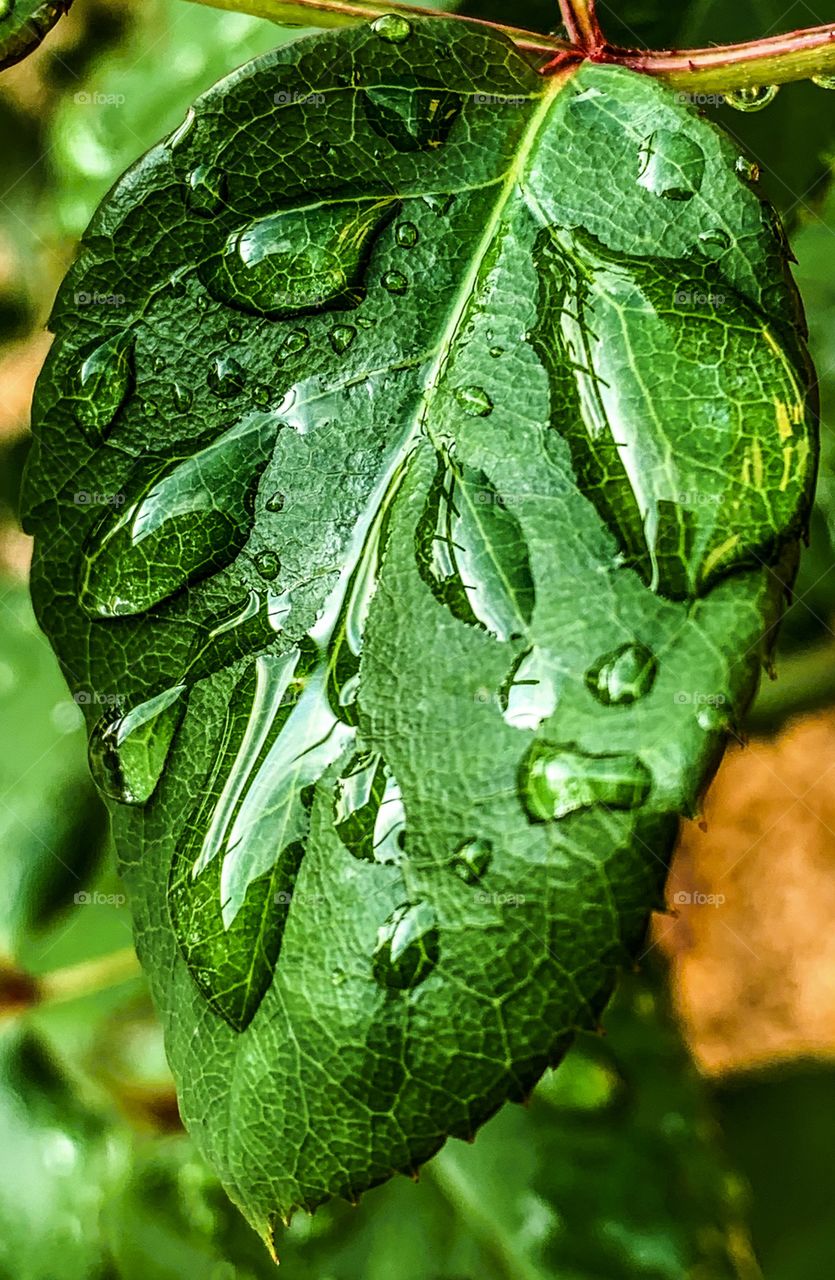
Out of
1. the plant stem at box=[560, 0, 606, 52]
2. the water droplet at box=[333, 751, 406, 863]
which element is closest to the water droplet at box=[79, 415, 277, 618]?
the water droplet at box=[333, 751, 406, 863]

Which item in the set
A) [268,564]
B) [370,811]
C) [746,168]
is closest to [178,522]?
[268,564]

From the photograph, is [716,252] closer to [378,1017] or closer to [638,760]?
[638,760]

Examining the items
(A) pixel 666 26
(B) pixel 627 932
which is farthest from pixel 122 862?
(A) pixel 666 26

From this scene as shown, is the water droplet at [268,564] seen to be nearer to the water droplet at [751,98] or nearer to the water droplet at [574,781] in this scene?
the water droplet at [574,781]

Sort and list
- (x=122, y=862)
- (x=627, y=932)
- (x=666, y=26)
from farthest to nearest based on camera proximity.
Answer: (x=666, y=26) → (x=122, y=862) → (x=627, y=932)

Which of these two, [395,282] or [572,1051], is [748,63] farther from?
[572,1051]

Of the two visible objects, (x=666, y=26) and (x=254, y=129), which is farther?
(x=666, y=26)
